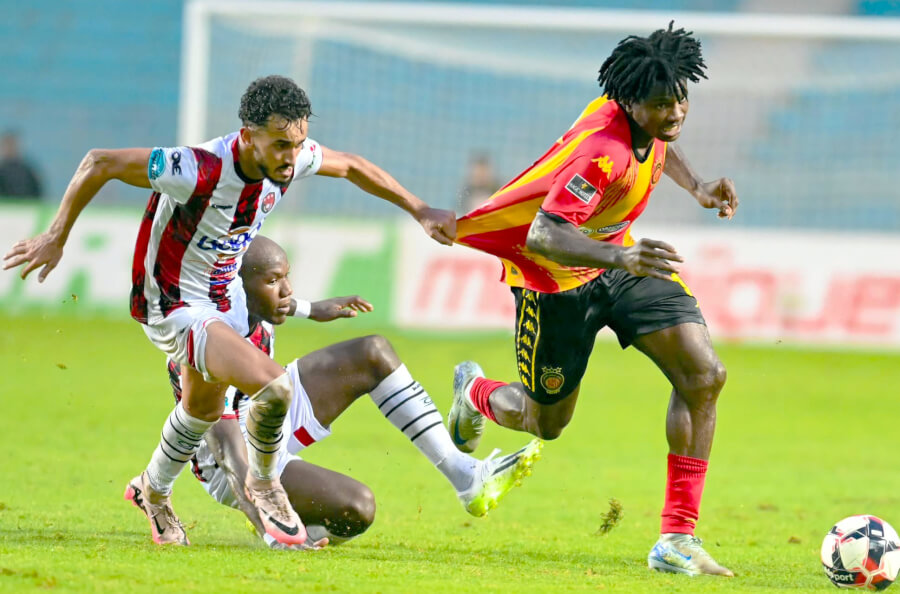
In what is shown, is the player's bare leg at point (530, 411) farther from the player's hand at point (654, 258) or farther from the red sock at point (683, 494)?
the player's hand at point (654, 258)

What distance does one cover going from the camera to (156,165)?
17.2 feet

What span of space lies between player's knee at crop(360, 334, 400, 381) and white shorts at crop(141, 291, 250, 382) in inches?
24.3

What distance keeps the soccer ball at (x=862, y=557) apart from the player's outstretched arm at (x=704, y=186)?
1714 millimetres

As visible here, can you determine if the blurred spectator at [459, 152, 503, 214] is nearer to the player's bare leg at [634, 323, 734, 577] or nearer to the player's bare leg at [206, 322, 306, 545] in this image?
the player's bare leg at [634, 323, 734, 577]

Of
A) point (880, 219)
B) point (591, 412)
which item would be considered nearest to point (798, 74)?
point (880, 219)

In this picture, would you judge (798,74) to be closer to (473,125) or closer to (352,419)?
(473,125)

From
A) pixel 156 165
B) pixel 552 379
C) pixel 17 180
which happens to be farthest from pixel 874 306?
pixel 156 165

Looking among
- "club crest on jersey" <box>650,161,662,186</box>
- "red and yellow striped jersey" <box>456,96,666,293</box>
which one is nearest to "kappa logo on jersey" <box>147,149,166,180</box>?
"red and yellow striped jersey" <box>456,96,666,293</box>

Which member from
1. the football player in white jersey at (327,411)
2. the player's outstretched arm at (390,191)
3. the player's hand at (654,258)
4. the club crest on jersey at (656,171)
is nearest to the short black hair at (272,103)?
the player's outstretched arm at (390,191)

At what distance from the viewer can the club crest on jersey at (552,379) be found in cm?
617

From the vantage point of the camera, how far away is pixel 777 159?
16984 mm

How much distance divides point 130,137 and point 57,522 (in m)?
16.4

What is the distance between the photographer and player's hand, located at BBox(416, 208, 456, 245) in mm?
5992

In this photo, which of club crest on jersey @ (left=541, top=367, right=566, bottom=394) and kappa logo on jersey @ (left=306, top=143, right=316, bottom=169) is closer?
kappa logo on jersey @ (left=306, top=143, right=316, bottom=169)
